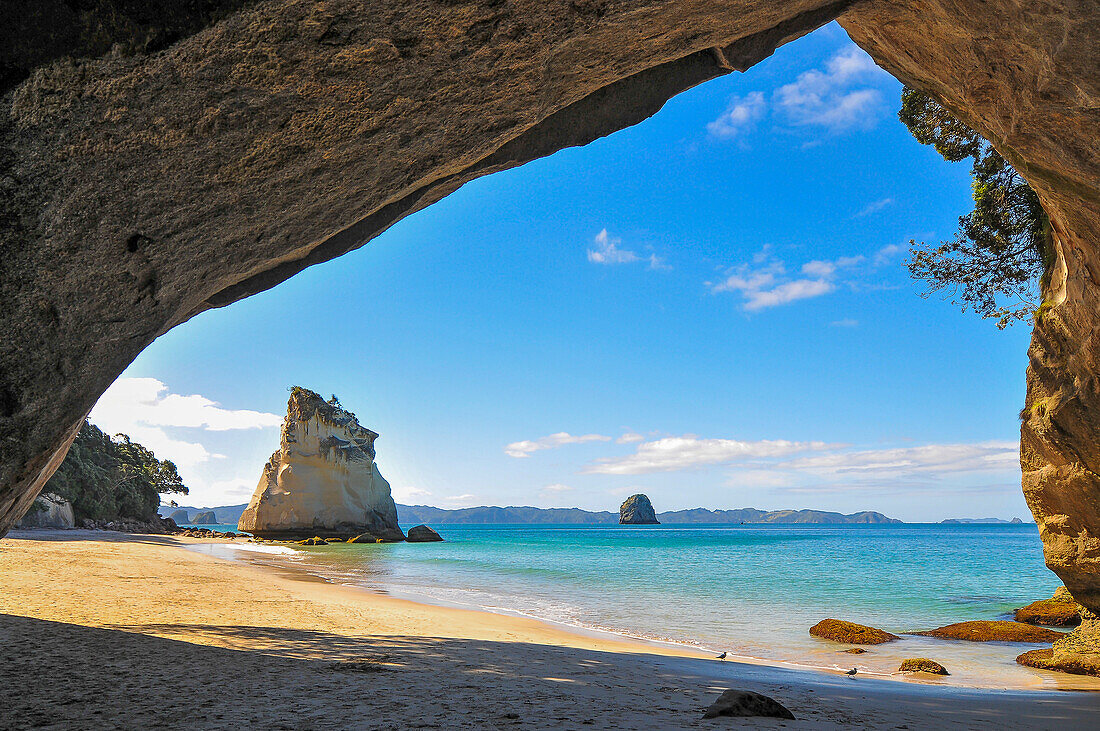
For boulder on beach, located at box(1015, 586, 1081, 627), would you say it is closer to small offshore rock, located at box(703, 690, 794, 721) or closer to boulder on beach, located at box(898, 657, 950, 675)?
boulder on beach, located at box(898, 657, 950, 675)

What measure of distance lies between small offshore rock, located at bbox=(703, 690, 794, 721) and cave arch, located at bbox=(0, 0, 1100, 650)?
4.97m

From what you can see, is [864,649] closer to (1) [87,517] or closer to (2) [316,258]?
(2) [316,258]

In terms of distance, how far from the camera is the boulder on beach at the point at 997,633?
12047 mm

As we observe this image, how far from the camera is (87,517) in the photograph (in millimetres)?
38438

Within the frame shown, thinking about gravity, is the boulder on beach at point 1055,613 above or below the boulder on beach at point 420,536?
above

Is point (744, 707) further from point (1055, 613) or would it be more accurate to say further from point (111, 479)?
point (111, 479)

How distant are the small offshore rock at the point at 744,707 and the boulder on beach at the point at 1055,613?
13.3m

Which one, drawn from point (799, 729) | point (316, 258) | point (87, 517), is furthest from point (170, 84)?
point (87, 517)

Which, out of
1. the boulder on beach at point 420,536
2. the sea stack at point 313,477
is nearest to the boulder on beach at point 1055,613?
the sea stack at point 313,477

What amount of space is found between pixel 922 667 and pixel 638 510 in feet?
569

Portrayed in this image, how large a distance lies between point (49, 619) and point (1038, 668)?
49.2 feet

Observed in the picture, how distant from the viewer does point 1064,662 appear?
30.8ft

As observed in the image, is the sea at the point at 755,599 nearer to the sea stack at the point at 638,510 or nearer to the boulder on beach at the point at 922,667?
the boulder on beach at the point at 922,667

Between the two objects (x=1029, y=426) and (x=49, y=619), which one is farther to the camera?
(x=1029, y=426)
